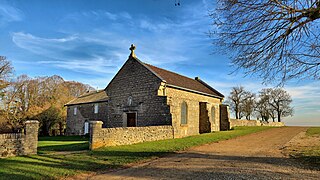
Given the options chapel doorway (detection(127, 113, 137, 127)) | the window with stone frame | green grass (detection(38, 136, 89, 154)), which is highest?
the window with stone frame

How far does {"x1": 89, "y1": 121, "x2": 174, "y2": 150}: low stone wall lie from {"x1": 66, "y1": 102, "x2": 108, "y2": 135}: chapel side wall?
Result: 12639 mm

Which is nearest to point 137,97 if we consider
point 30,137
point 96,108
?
point 96,108

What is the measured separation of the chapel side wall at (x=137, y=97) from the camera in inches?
760

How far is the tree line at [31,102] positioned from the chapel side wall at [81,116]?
2801mm

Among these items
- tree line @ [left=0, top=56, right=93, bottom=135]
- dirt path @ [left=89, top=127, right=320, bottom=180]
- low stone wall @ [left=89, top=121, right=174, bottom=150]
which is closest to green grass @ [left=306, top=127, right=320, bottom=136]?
low stone wall @ [left=89, top=121, right=174, bottom=150]

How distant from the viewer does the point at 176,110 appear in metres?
19.8

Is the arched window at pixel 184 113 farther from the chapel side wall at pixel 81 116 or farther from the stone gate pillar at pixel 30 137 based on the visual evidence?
the stone gate pillar at pixel 30 137

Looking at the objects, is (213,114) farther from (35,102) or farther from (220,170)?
(35,102)

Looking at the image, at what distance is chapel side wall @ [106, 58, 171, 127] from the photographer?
1930 centimetres

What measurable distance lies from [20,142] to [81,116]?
2106 centimetres

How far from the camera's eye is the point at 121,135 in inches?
543

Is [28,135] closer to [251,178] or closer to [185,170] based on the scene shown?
[185,170]

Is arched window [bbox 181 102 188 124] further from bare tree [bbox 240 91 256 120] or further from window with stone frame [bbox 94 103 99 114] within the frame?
bare tree [bbox 240 91 256 120]

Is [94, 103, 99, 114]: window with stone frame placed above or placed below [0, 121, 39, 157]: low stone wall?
above
